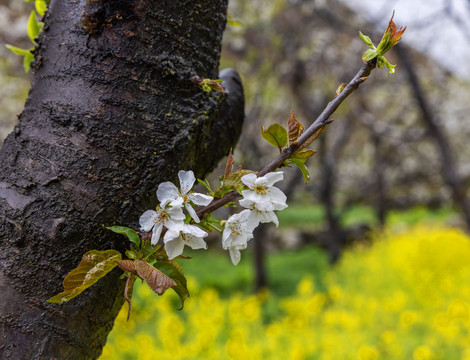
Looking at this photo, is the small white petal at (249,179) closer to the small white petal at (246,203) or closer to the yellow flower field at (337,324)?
the small white petal at (246,203)

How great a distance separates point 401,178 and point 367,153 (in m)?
1.38

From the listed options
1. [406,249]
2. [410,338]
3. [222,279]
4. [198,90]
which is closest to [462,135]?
[406,249]

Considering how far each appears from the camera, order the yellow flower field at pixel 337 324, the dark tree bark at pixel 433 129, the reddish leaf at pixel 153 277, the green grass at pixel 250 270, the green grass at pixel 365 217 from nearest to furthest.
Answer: the reddish leaf at pixel 153 277 → the yellow flower field at pixel 337 324 → the dark tree bark at pixel 433 129 → the green grass at pixel 250 270 → the green grass at pixel 365 217

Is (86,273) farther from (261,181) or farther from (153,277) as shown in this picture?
(261,181)

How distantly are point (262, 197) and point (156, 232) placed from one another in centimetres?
15

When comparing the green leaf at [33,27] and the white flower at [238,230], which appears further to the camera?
the green leaf at [33,27]

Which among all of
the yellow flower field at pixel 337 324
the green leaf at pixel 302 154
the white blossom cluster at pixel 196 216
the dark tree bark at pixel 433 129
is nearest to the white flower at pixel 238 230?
the white blossom cluster at pixel 196 216

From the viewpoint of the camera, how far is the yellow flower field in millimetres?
2574

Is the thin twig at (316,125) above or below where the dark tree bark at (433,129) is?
below

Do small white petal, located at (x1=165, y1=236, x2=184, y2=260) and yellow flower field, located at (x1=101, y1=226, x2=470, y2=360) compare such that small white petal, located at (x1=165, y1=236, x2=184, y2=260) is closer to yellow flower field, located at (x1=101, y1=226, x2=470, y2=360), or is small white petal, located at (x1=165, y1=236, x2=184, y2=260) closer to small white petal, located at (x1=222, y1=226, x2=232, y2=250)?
small white petal, located at (x1=222, y1=226, x2=232, y2=250)

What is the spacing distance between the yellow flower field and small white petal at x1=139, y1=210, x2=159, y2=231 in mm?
1420

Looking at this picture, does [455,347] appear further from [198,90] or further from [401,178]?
[401,178]

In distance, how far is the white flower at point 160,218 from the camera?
1.75 feet

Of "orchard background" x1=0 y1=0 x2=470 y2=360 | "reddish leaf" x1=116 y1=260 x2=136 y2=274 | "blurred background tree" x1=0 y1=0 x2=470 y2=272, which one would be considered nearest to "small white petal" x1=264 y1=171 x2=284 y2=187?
"reddish leaf" x1=116 y1=260 x2=136 y2=274
